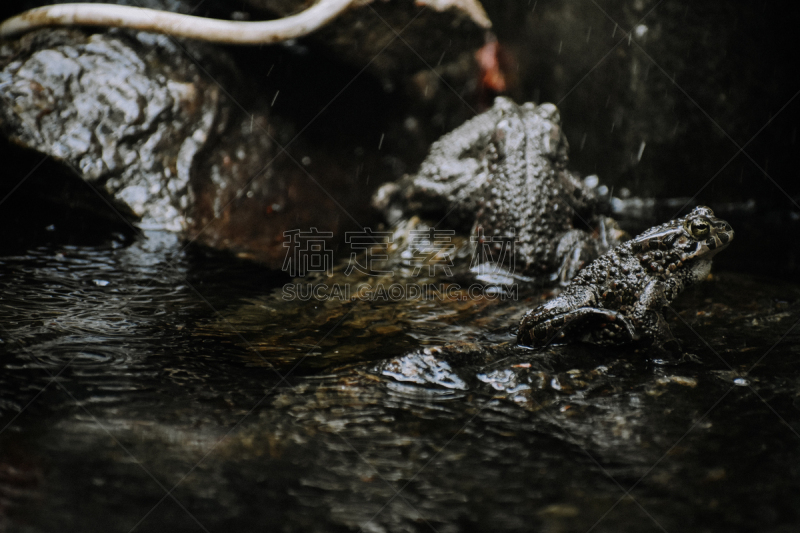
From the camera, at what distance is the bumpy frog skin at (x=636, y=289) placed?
10.3 feet

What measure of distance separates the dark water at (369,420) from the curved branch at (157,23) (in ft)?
10.3

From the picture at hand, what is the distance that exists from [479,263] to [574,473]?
2.86 meters

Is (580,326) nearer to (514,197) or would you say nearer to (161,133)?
(514,197)

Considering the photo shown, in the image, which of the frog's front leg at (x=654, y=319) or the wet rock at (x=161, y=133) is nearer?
the frog's front leg at (x=654, y=319)

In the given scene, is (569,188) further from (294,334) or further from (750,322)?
(294,334)

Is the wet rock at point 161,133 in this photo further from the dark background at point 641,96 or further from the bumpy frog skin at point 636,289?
the bumpy frog skin at point 636,289

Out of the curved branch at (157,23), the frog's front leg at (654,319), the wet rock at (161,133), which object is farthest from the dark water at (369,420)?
the curved branch at (157,23)

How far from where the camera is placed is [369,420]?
249 centimetres

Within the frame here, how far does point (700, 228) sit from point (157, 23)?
5.41m

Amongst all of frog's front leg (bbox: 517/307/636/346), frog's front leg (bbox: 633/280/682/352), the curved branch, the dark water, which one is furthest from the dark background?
the dark water

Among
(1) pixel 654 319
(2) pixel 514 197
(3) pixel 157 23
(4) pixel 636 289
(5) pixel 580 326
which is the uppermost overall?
(3) pixel 157 23

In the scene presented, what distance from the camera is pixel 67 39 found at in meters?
5.85

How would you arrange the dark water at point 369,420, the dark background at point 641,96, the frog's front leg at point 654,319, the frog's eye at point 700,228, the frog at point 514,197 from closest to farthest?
the dark water at point 369,420, the frog's front leg at point 654,319, the frog's eye at point 700,228, the frog at point 514,197, the dark background at point 641,96

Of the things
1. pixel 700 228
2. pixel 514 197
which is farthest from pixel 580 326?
pixel 514 197
